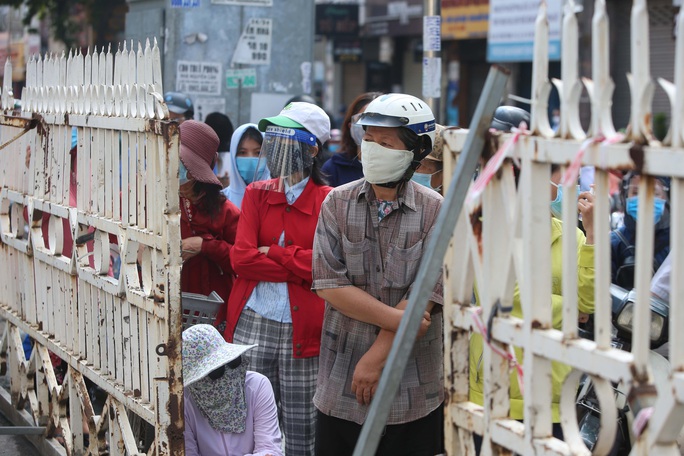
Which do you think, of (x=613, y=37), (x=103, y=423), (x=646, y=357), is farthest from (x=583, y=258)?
(x=613, y=37)

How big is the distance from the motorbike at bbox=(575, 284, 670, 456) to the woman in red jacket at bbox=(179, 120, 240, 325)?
1883mm

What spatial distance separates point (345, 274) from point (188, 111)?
14.2ft

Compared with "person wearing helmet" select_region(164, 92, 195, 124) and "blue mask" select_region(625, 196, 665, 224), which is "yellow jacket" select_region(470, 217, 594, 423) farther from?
"person wearing helmet" select_region(164, 92, 195, 124)

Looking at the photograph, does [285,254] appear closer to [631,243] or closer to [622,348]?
[622,348]

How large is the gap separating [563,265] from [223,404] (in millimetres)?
2024

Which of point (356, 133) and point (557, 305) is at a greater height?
point (356, 133)

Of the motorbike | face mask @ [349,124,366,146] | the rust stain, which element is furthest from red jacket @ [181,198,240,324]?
the rust stain

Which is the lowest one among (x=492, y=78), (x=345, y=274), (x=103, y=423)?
(x=103, y=423)

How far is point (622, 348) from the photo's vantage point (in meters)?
4.10

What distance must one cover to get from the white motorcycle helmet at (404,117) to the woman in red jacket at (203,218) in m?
1.58

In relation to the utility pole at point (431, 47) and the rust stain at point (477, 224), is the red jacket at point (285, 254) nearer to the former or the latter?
the rust stain at point (477, 224)

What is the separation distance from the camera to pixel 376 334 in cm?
372

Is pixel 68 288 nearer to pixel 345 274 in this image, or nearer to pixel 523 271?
pixel 345 274

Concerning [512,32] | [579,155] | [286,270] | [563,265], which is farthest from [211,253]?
[512,32]
